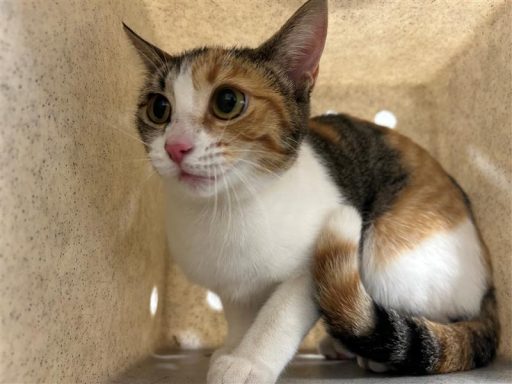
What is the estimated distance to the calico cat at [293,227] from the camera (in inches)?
46.4

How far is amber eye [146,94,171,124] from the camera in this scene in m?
1.30

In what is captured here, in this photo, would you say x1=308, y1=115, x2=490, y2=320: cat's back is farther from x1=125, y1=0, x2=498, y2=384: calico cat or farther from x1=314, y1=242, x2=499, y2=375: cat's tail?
x1=314, y1=242, x2=499, y2=375: cat's tail

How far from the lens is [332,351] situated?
1.72 metres

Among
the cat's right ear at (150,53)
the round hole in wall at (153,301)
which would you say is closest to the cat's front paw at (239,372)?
the round hole in wall at (153,301)

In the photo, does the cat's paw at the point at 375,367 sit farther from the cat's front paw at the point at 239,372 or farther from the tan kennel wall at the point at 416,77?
the tan kennel wall at the point at 416,77

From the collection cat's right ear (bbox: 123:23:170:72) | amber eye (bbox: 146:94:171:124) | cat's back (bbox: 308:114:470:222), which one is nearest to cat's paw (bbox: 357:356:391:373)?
cat's back (bbox: 308:114:470:222)

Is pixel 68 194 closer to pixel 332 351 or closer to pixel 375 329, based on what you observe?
pixel 375 329

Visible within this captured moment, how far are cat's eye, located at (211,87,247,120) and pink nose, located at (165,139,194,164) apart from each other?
133 mm

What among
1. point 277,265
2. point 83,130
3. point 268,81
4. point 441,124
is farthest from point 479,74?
point 83,130

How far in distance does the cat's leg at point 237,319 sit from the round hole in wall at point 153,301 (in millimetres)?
401

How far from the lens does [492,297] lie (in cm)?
152

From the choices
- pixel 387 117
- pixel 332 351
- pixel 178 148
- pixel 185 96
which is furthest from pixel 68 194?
pixel 387 117

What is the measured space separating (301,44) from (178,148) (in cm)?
47

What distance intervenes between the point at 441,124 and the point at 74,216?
1.59 m
